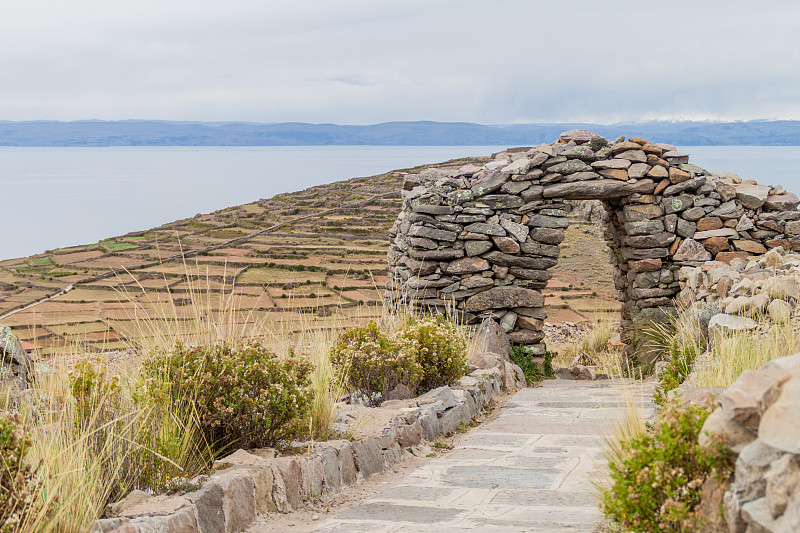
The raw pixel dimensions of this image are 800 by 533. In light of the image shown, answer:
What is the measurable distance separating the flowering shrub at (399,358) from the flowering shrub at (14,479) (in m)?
3.03

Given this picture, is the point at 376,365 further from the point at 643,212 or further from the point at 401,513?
the point at 643,212

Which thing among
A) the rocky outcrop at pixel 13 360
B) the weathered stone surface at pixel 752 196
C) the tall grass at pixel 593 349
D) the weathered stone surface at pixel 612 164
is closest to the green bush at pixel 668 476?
the rocky outcrop at pixel 13 360

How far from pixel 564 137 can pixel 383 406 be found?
632cm

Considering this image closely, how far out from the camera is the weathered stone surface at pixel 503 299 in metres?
10.3

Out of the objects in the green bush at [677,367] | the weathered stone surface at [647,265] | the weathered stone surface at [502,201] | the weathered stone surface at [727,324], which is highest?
the weathered stone surface at [502,201]

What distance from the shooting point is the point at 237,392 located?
432cm

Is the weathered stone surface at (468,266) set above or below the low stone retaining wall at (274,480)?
above

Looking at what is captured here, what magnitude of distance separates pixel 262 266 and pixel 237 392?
21.4 metres

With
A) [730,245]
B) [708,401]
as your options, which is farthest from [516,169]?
[708,401]

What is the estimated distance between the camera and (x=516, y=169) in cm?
1029

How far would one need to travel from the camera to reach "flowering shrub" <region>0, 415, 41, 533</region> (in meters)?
2.87

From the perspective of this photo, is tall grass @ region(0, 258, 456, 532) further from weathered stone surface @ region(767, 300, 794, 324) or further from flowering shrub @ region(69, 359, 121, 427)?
weathered stone surface @ region(767, 300, 794, 324)

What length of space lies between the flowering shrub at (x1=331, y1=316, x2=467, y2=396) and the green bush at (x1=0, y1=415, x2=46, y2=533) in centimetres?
303

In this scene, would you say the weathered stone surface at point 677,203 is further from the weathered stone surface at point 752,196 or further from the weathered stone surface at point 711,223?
the weathered stone surface at point 752,196
